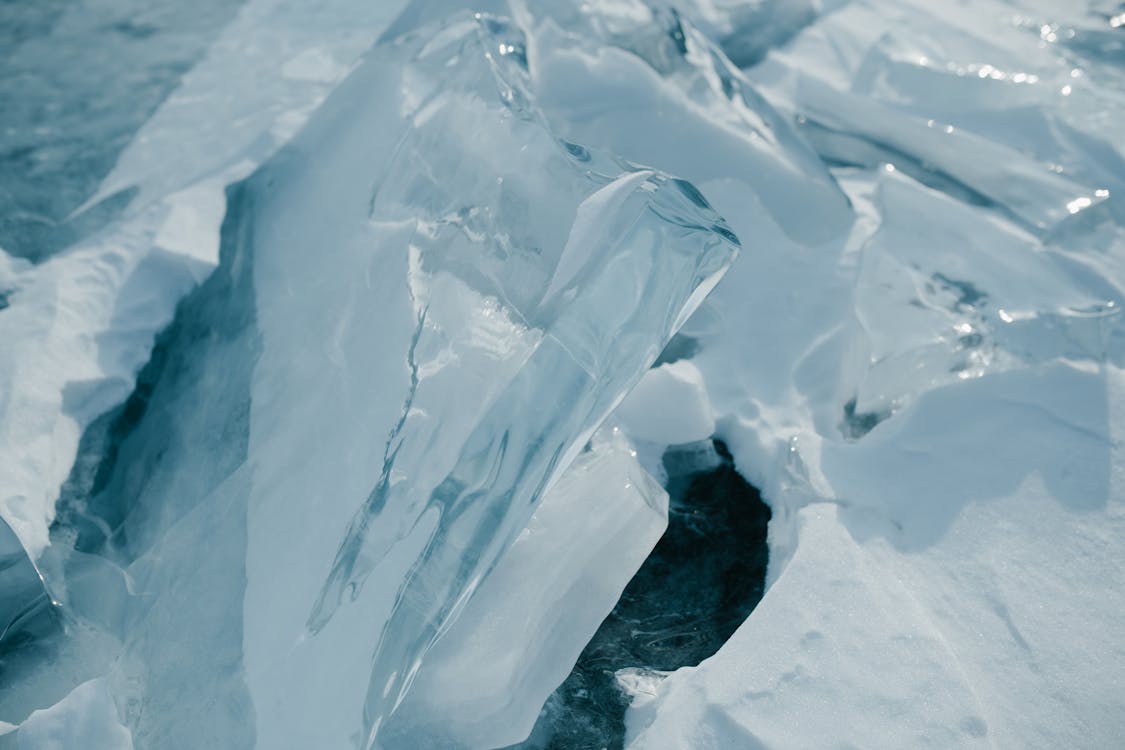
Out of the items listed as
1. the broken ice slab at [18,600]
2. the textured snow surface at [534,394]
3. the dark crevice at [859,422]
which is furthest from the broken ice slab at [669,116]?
the broken ice slab at [18,600]

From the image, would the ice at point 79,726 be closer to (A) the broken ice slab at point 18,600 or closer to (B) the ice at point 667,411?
(A) the broken ice slab at point 18,600

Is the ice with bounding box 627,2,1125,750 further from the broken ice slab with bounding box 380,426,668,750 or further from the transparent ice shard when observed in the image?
the transparent ice shard

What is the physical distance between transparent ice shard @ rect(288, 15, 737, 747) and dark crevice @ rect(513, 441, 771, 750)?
0.24 metres

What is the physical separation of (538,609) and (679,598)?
255mm

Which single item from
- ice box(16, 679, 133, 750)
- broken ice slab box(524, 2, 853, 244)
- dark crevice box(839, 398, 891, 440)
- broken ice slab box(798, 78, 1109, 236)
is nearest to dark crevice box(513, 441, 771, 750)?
dark crevice box(839, 398, 891, 440)

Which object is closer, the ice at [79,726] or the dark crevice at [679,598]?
the ice at [79,726]

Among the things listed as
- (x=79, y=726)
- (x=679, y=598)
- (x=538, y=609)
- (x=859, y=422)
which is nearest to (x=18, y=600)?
(x=79, y=726)

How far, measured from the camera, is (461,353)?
3.86 ft

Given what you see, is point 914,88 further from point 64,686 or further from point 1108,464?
point 64,686

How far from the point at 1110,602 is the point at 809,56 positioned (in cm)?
172

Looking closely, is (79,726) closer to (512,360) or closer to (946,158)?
(512,360)

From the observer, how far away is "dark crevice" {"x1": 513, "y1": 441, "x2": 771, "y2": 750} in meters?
1.22

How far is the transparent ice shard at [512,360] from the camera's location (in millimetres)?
1109

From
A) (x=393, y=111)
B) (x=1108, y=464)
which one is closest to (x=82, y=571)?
(x=393, y=111)
